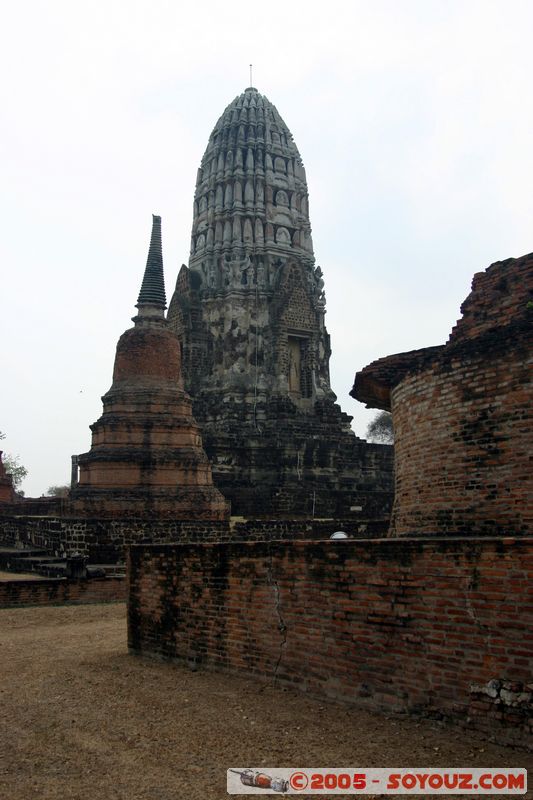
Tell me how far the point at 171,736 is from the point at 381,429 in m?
68.8

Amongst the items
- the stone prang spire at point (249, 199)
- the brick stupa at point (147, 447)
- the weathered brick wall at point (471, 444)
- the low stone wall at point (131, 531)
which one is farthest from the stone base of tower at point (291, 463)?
the weathered brick wall at point (471, 444)

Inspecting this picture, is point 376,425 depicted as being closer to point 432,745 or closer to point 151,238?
point 151,238

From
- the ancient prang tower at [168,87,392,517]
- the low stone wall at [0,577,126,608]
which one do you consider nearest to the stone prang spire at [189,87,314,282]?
A: the ancient prang tower at [168,87,392,517]

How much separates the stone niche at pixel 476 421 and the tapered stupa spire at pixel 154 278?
15323mm

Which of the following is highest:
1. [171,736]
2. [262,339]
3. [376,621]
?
[262,339]

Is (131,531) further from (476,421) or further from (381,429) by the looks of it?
(381,429)

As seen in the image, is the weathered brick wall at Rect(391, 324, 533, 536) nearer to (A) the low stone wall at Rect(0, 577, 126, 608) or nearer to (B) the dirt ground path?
(B) the dirt ground path

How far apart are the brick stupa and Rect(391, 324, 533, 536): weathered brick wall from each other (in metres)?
11.3

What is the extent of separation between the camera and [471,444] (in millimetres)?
8164

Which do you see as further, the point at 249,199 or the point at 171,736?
the point at 249,199

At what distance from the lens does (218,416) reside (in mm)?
29234

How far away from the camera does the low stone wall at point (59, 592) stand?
1330 cm

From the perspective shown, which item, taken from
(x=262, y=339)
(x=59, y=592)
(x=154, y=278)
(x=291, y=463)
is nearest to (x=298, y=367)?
(x=262, y=339)

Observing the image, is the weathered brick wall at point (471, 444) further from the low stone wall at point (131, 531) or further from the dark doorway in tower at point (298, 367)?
the dark doorway in tower at point (298, 367)
